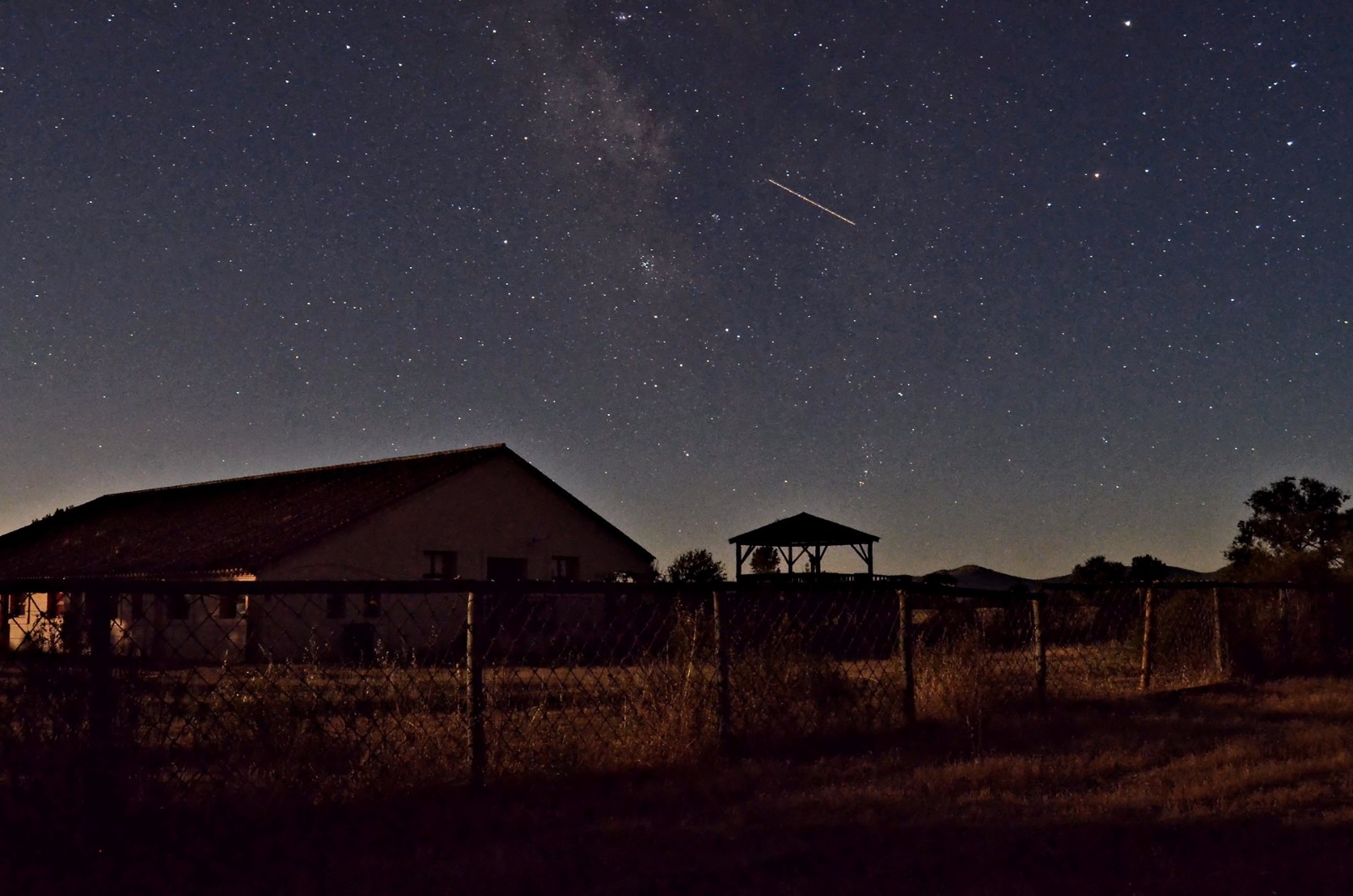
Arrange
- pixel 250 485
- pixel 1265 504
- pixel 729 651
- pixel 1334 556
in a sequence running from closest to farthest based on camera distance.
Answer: pixel 729 651 → pixel 1334 556 → pixel 250 485 → pixel 1265 504

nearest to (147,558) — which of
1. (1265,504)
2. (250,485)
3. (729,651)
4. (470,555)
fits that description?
(250,485)

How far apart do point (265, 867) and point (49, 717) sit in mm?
1405

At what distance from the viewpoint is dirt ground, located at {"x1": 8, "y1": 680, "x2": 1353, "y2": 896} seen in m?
4.85

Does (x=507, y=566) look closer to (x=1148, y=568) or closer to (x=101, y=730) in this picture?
(x=101, y=730)

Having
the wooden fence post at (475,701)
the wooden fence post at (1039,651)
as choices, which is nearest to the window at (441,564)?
the wooden fence post at (1039,651)

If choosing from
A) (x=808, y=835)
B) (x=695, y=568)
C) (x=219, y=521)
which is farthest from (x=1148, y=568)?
(x=808, y=835)

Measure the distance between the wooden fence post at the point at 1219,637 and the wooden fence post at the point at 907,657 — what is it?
20.4ft

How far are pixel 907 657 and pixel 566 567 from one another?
20.9 meters

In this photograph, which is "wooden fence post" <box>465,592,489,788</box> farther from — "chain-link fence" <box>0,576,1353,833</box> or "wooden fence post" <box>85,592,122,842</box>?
"wooden fence post" <box>85,592,122,842</box>

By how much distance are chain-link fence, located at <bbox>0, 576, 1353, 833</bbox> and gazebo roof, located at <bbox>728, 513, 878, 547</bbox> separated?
51.5ft

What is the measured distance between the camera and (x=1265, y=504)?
41875mm

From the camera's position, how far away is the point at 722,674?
8.00 meters

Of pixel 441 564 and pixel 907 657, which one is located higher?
pixel 441 564

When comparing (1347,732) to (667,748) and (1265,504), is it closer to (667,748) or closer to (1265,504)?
(667,748)
